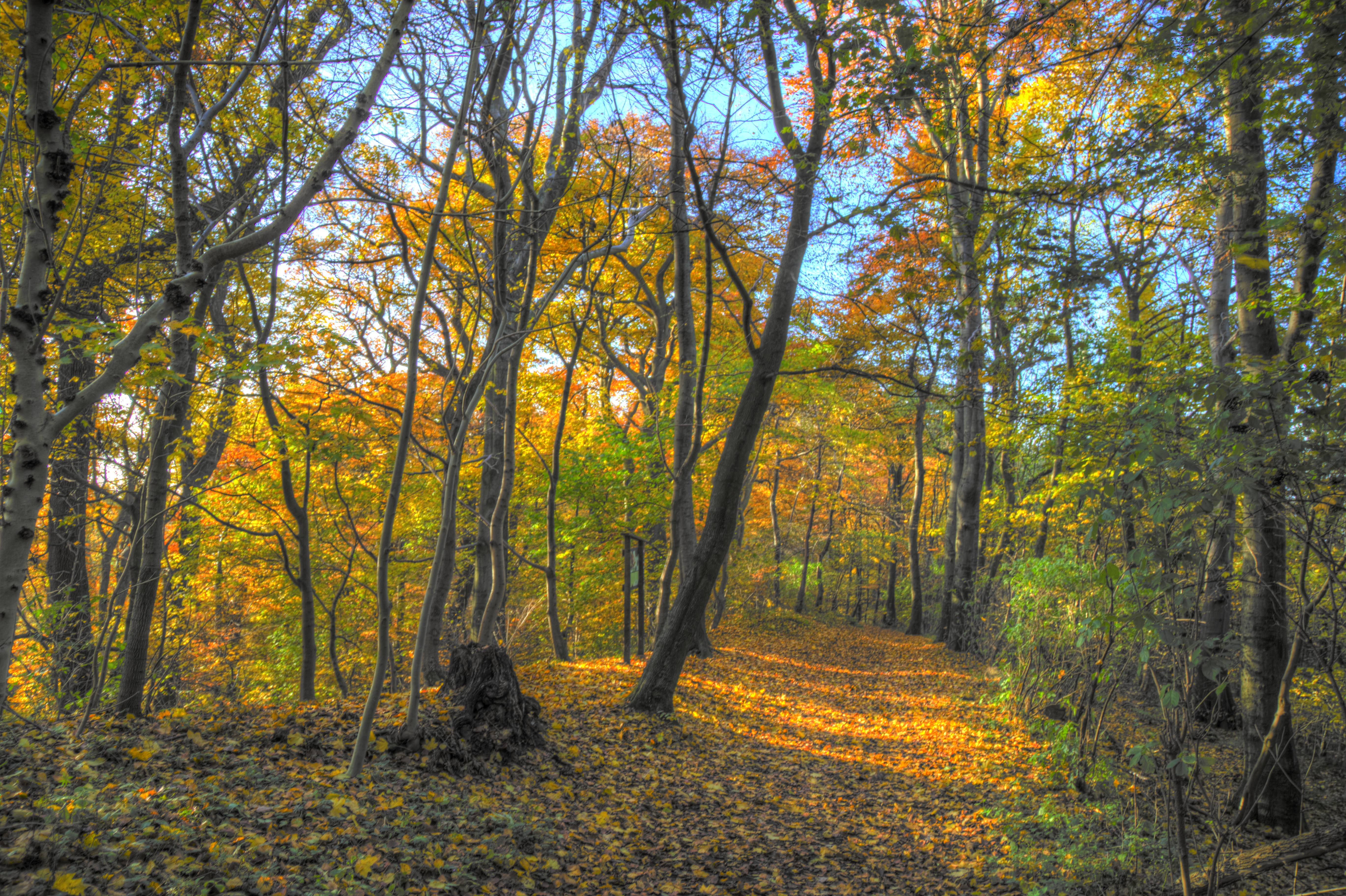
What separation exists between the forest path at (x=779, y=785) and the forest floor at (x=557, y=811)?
0.02 meters

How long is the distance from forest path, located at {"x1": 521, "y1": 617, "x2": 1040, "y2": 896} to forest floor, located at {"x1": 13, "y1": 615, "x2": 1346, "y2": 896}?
0.02 metres

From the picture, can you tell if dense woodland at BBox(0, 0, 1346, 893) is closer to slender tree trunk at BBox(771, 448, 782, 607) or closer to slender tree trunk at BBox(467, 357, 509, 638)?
slender tree trunk at BBox(467, 357, 509, 638)

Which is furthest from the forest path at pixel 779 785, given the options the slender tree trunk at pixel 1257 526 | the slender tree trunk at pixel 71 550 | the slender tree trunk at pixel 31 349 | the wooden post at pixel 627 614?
the slender tree trunk at pixel 71 550

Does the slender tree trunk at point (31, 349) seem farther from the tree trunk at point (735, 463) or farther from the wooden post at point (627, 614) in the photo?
the wooden post at point (627, 614)

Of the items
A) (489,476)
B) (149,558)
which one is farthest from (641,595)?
(149,558)

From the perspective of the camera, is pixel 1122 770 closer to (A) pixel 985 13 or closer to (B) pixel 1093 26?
(A) pixel 985 13

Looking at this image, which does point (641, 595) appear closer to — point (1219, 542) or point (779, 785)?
point (779, 785)

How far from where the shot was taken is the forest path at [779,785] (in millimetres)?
3693

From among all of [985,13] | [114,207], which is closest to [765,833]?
[985,13]

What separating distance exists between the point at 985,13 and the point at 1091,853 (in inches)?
194

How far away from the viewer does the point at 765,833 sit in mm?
4242

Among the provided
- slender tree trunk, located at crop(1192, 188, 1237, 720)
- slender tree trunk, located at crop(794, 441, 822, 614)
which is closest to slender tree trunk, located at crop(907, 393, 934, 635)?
slender tree trunk, located at crop(794, 441, 822, 614)

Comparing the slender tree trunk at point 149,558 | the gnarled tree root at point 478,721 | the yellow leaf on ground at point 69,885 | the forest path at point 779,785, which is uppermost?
the slender tree trunk at point 149,558

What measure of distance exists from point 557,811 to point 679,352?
6009 mm
